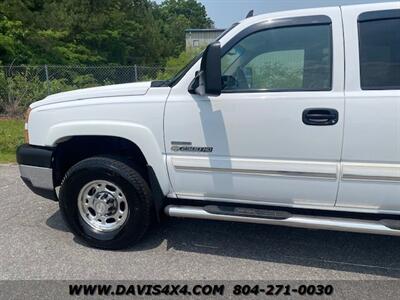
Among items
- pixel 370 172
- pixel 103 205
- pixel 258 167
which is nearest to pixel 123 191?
pixel 103 205

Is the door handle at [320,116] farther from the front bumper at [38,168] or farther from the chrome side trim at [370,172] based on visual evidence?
the front bumper at [38,168]

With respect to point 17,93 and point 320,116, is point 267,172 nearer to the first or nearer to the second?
point 320,116

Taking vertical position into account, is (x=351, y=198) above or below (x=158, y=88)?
below

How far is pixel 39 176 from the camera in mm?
3725

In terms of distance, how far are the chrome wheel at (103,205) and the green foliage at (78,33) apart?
45.5 ft

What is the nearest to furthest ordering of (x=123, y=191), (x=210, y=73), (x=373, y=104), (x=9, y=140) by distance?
(x=373, y=104), (x=210, y=73), (x=123, y=191), (x=9, y=140)

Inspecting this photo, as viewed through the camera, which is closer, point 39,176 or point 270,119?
point 270,119

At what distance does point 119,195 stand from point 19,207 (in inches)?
69.3

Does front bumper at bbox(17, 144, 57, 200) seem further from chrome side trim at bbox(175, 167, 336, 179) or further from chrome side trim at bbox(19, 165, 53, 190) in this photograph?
chrome side trim at bbox(175, 167, 336, 179)

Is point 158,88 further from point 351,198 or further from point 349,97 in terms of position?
point 351,198

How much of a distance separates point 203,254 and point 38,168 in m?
1.70

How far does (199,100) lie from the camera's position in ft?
10.6

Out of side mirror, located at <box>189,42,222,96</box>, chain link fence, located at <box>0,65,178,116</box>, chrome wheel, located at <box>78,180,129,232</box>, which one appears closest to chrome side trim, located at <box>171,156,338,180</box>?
side mirror, located at <box>189,42,222,96</box>

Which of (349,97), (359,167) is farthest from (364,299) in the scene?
(349,97)
